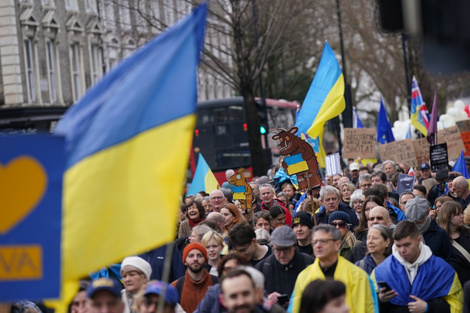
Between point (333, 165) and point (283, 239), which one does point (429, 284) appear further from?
point (333, 165)

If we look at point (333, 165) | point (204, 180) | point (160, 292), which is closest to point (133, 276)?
point (160, 292)

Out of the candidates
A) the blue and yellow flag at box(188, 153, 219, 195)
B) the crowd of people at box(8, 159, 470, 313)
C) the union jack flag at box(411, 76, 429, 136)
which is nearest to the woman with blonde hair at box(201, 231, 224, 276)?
the crowd of people at box(8, 159, 470, 313)

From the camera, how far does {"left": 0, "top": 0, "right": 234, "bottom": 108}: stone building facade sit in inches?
1405

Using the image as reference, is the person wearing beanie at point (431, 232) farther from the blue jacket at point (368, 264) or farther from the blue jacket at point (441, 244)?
the blue jacket at point (368, 264)

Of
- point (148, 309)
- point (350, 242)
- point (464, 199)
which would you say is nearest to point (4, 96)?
point (464, 199)

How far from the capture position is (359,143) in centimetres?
2338

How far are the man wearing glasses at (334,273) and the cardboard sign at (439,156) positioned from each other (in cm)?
1157

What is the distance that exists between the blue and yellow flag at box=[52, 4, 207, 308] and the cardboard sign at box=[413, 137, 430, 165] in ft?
54.2

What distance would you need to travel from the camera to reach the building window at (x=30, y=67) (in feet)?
121

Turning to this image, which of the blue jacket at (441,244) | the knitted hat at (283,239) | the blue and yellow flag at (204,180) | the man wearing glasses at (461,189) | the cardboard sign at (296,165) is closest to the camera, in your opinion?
the knitted hat at (283,239)

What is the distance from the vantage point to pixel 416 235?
8555 millimetres

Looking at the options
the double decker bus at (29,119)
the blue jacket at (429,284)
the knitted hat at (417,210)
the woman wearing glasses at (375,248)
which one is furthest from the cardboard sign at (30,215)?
the double decker bus at (29,119)

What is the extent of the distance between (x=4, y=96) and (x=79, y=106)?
99.7 ft

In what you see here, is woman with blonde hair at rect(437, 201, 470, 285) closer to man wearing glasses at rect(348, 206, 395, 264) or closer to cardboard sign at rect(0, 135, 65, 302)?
man wearing glasses at rect(348, 206, 395, 264)
